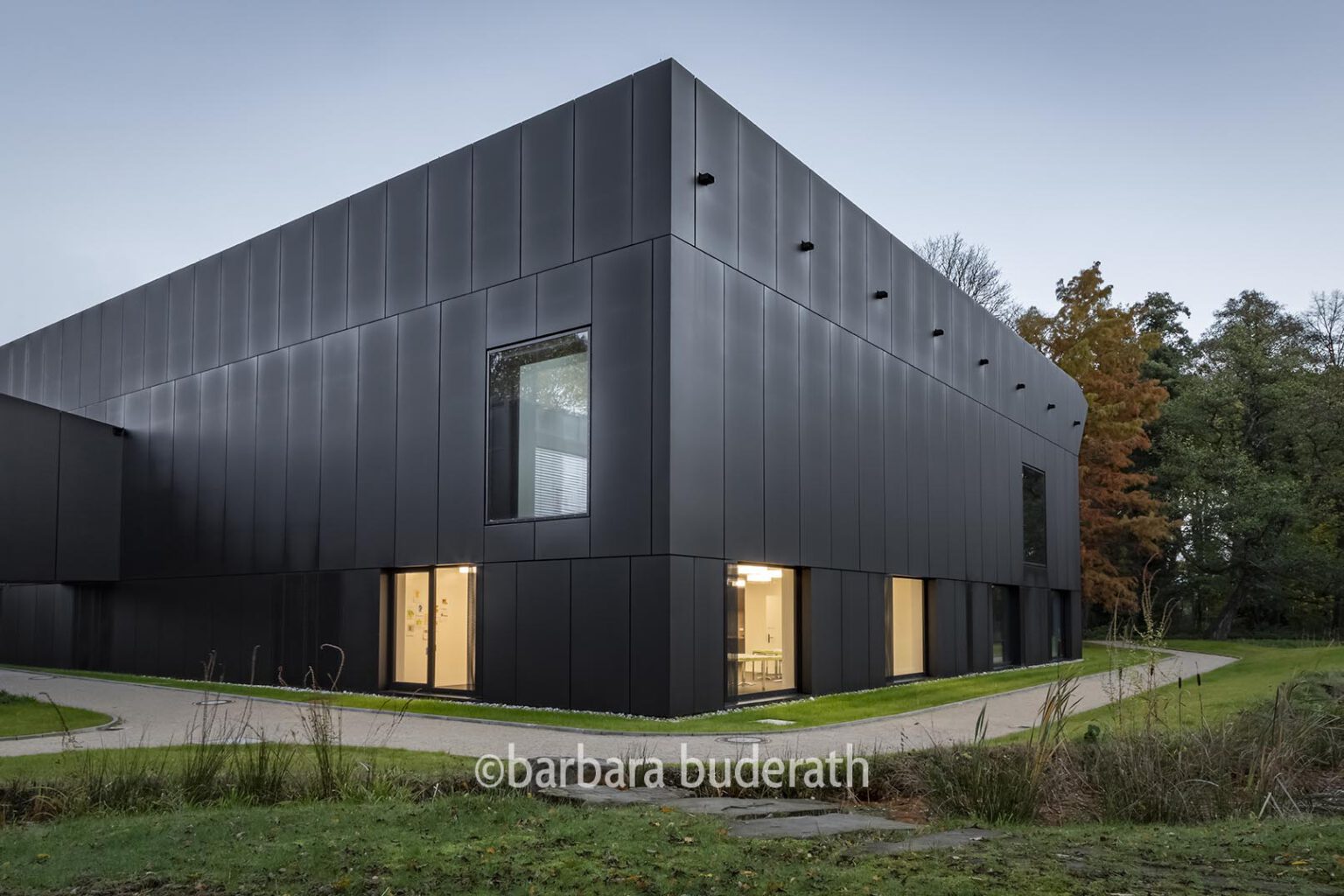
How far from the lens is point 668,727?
461 inches

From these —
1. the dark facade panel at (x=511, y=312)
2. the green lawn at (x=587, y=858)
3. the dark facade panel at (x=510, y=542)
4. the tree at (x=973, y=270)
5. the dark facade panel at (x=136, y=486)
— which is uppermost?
the tree at (x=973, y=270)

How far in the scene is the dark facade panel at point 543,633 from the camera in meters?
14.0

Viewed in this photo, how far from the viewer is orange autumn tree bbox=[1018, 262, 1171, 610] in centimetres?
3503

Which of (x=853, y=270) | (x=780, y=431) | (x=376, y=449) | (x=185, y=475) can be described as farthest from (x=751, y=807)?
(x=185, y=475)

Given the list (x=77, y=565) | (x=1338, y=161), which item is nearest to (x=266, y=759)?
(x=77, y=565)

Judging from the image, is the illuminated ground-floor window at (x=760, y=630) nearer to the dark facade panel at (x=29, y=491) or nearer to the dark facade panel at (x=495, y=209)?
the dark facade panel at (x=495, y=209)

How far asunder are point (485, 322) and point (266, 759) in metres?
9.86

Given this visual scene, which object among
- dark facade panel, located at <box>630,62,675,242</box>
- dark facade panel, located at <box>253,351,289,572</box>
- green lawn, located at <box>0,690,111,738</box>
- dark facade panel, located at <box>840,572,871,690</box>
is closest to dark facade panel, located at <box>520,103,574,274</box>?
dark facade panel, located at <box>630,62,675,242</box>

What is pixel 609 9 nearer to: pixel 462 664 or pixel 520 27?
pixel 520 27

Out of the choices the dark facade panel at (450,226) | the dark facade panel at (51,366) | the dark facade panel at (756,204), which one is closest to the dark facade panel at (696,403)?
the dark facade panel at (756,204)

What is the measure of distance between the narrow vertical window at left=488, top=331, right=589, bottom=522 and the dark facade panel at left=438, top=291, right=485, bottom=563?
246mm

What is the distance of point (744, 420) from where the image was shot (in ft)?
48.5

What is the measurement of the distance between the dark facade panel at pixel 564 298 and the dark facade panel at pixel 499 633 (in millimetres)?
3496

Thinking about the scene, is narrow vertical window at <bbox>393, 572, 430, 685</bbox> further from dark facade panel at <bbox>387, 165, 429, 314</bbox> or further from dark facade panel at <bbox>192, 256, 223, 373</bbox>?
dark facade panel at <bbox>192, 256, 223, 373</bbox>
